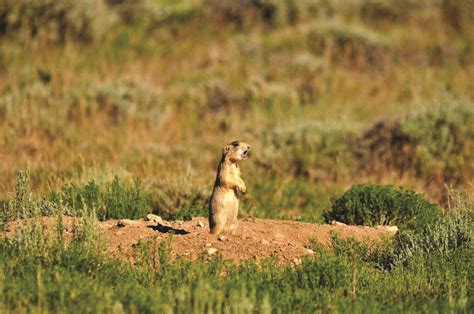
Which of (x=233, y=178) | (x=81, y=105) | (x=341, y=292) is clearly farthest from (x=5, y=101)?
(x=341, y=292)

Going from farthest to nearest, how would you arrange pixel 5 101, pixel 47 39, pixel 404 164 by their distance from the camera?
pixel 47 39, pixel 5 101, pixel 404 164

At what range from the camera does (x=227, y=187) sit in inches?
293

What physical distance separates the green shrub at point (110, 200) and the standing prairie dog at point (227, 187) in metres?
1.86

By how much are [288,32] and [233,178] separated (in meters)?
15.4

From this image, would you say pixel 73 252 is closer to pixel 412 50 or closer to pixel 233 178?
pixel 233 178

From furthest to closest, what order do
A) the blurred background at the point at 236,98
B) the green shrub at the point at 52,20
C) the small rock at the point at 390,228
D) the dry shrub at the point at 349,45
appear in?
the dry shrub at the point at 349,45
the green shrub at the point at 52,20
the blurred background at the point at 236,98
the small rock at the point at 390,228

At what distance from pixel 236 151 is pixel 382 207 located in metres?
2.53

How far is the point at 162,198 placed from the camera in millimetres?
10180

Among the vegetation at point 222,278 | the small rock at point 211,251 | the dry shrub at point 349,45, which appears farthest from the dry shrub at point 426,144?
the dry shrub at point 349,45

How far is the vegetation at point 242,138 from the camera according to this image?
6449mm

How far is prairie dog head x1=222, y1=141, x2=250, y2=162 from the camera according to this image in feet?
24.2

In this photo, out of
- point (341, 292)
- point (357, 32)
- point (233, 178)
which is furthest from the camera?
point (357, 32)

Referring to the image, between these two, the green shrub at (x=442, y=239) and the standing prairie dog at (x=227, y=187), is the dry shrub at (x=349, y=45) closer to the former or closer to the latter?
the green shrub at (x=442, y=239)

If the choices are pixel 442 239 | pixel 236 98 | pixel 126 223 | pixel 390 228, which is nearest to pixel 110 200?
pixel 126 223
